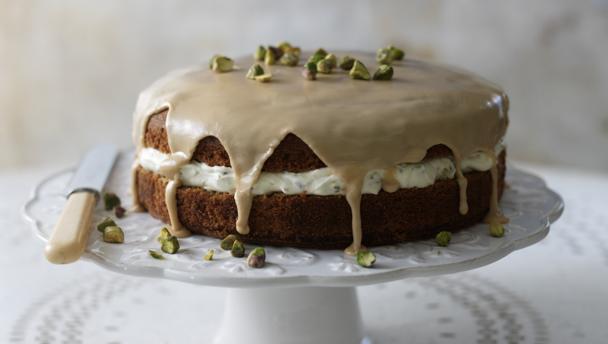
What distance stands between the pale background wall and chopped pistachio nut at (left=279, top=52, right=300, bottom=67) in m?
1.68

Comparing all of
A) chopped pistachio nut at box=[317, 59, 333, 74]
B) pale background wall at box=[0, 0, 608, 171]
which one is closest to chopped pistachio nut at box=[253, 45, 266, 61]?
chopped pistachio nut at box=[317, 59, 333, 74]

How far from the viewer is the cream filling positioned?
70.1 inches

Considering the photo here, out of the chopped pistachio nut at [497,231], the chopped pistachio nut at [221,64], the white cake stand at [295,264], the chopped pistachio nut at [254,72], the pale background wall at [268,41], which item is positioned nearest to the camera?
the white cake stand at [295,264]

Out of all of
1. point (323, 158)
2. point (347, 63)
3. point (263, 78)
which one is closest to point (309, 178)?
point (323, 158)

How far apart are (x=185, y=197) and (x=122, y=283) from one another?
34.9 inches

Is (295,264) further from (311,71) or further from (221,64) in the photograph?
(221,64)

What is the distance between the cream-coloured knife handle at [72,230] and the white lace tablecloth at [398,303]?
0.48 metres

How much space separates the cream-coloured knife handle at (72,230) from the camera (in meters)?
1.72

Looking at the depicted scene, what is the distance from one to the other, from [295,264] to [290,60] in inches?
24.6

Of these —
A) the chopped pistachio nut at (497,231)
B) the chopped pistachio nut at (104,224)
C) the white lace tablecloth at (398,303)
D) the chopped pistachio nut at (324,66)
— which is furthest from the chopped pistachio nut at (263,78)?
the white lace tablecloth at (398,303)

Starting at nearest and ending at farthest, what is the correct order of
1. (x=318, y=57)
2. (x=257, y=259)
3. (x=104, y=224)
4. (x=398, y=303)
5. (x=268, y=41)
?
(x=257, y=259) < (x=104, y=224) < (x=318, y=57) < (x=398, y=303) < (x=268, y=41)

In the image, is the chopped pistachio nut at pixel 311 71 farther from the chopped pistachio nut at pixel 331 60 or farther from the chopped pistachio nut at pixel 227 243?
the chopped pistachio nut at pixel 227 243

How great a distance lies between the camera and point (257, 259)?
1698 millimetres

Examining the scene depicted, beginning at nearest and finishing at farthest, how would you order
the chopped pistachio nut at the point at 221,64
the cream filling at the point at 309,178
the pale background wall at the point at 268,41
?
the cream filling at the point at 309,178 < the chopped pistachio nut at the point at 221,64 < the pale background wall at the point at 268,41
